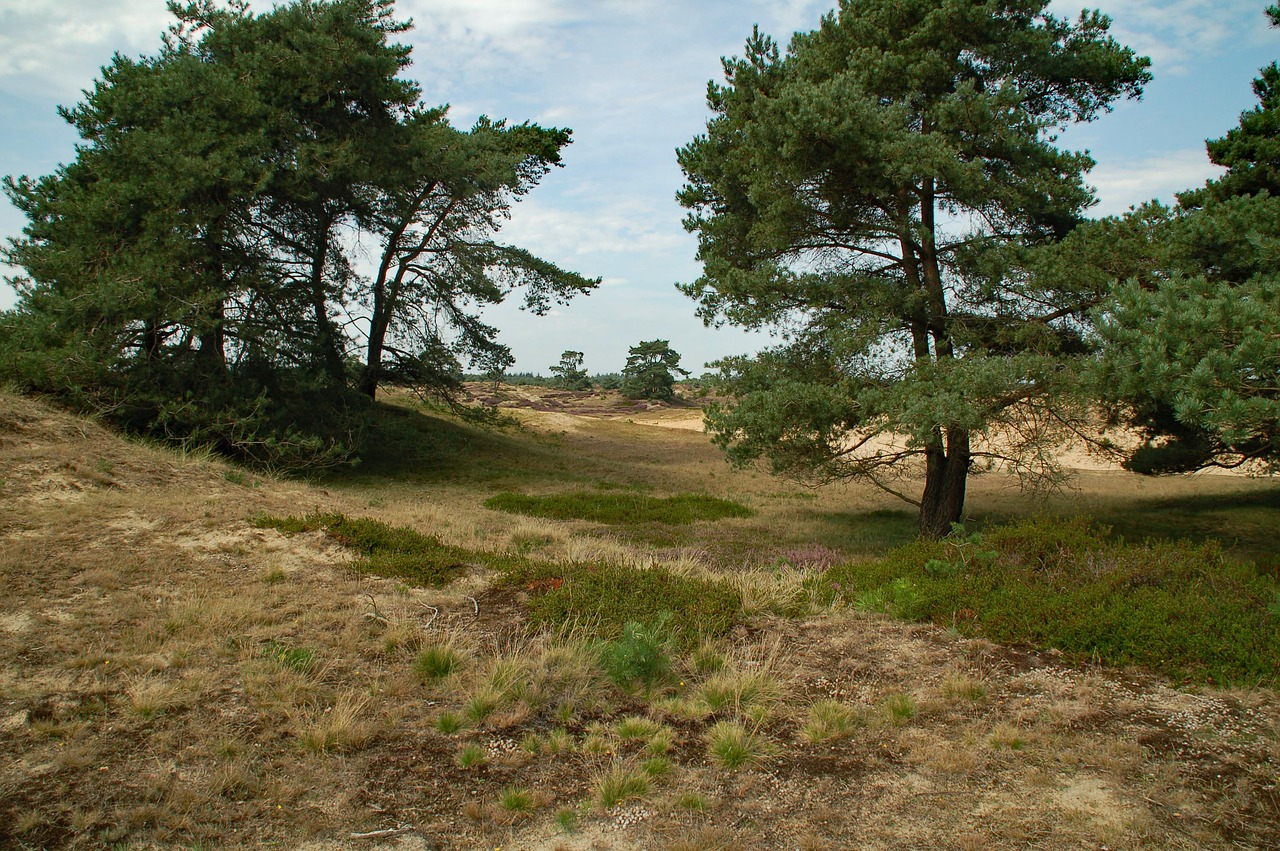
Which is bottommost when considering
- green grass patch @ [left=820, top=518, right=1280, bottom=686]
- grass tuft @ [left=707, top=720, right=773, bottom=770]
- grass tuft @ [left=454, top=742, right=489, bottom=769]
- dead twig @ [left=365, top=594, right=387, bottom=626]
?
grass tuft @ [left=454, top=742, right=489, bottom=769]

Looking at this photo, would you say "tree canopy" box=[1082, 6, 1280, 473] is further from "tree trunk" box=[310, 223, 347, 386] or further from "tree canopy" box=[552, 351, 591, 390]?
"tree canopy" box=[552, 351, 591, 390]

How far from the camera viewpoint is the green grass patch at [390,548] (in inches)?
297

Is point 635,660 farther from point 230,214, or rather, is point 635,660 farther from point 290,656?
point 230,214

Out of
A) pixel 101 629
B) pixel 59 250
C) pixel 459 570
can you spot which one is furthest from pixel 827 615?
pixel 59 250

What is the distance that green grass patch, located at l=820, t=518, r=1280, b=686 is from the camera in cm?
536

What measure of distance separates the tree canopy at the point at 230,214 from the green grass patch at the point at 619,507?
4.45 meters

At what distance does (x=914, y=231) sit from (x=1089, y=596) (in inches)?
318

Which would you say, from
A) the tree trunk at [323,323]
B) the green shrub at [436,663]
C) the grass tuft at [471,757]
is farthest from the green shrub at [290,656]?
the tree trunk at [323,323]

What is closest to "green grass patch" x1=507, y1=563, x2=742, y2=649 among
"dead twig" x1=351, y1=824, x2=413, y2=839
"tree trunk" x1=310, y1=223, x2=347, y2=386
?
"dead twig" x1=351, y1=824, x2=413, y2=839

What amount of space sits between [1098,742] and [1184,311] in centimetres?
538

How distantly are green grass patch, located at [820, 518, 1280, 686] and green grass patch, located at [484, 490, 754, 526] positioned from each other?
870 cm

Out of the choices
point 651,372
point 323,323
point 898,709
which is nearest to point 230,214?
point 323,323

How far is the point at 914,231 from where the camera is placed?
12.8 meters

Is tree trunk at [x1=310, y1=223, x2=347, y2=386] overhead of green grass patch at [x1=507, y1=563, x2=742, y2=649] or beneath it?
overhead
